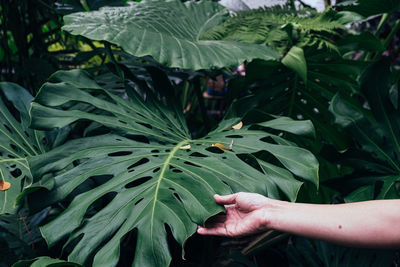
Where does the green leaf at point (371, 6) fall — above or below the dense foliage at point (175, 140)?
above

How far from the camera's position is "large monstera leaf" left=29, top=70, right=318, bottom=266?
2.16ft

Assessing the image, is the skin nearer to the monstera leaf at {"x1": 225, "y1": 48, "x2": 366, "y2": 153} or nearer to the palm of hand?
the palm of hand

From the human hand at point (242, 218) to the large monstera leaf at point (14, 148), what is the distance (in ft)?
1.43

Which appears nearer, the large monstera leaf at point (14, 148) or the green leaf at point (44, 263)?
the green leaf at point (44, 263)

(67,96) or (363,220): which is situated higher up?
(67,96)

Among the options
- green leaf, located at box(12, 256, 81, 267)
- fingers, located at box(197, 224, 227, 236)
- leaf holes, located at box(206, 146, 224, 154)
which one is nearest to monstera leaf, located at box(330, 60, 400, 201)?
leaf holes, located at box(206, 146, 224, 154)

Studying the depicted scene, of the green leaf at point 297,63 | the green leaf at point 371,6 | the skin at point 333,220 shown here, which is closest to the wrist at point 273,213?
the skin at point 333,220

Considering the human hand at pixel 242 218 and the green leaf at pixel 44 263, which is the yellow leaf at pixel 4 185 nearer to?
the green leaf at pixel 44 263

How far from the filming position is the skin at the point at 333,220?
67cm

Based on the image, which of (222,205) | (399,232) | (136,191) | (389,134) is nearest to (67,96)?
(136,191)

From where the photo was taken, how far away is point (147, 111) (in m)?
1.07

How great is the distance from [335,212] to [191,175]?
0.31 meters

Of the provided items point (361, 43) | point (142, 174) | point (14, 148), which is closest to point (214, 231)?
point (142, 174)

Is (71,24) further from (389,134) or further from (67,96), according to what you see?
(389,134)
